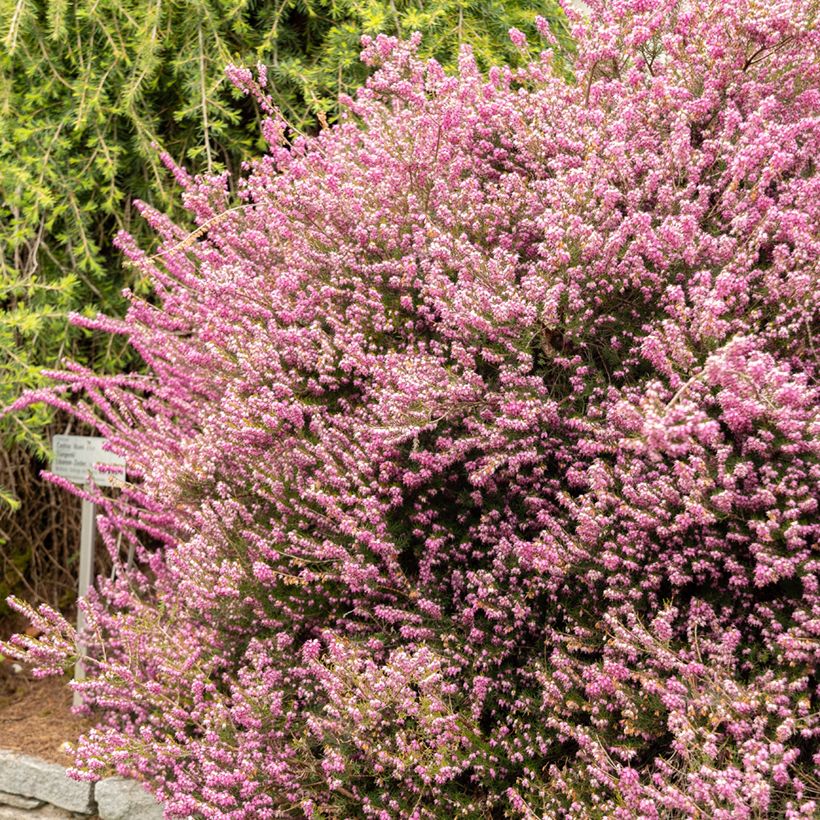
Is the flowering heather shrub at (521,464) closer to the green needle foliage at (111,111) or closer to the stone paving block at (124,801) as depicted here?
the stone paving block at (124,801)

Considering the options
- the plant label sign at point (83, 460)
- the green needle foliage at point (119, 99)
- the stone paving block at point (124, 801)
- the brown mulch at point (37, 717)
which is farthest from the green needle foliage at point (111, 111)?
the stone paving block at point (124, 801)

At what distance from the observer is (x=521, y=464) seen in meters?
2.59

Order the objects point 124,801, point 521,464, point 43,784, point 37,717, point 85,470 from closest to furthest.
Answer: point 521,464, point 124,801, point 43,784, point 85,470, point 37,717

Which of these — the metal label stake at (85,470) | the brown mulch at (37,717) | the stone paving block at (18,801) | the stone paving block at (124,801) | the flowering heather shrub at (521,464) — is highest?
the flowering heather shrub at (521,464)

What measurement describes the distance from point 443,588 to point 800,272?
1248 mm

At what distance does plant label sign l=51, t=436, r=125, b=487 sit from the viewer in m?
3.94

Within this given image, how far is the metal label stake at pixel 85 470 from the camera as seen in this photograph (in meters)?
3.96

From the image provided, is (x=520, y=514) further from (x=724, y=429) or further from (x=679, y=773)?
(x=679, y=773)

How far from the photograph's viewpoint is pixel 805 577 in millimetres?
2039

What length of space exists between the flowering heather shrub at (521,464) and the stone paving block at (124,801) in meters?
0.31

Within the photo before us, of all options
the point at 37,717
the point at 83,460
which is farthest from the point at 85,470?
the point at 37,717

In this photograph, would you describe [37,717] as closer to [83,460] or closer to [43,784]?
[43,784]

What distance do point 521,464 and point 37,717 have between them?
290cm

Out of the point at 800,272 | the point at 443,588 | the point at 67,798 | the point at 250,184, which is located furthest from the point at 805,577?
the point at 67,798
